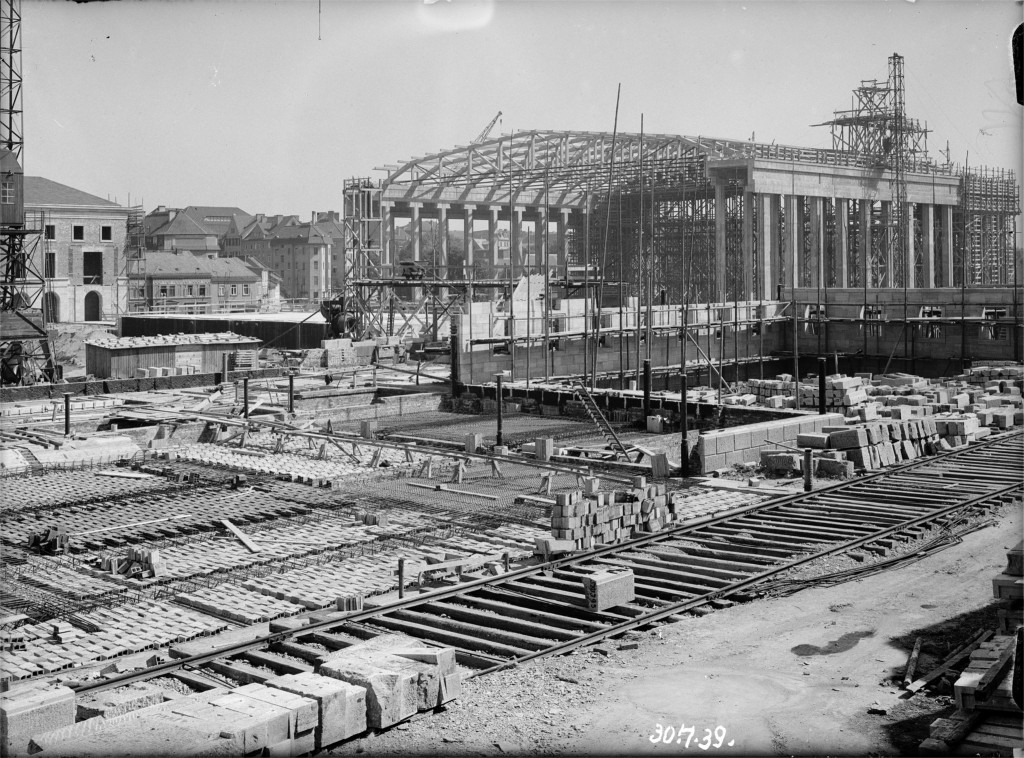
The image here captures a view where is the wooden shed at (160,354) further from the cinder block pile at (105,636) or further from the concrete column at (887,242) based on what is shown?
the concrete column at (887,242)

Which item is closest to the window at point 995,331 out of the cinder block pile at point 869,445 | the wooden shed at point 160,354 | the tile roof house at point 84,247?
the cinder block pile at point 869,445

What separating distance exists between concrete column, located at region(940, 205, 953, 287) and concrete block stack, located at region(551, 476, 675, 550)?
1937 inches

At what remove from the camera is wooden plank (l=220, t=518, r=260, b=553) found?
1483 cm

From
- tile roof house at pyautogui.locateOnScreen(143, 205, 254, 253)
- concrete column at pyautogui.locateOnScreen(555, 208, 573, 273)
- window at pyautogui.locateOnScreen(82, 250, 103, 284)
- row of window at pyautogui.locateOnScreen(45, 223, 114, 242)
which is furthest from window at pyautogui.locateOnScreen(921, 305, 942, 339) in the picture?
tile roof house at pyautogui.locateOnScreen(143, 205, 254, 253)

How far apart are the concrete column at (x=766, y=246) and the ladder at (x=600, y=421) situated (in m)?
25.4

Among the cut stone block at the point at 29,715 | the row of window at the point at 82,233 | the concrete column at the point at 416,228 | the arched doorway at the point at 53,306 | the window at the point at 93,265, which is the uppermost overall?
the concrete column at the point at 416,228

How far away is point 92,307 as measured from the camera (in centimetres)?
5675

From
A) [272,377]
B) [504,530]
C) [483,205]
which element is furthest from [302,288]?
[504,530]

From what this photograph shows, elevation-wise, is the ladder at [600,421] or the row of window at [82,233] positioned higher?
the row of window at [82,233]

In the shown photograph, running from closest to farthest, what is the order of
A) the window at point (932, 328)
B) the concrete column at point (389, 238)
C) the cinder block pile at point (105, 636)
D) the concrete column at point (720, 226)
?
the cinder block pile at point (105, 636) → the window at point (932, 328) → the concrete column at point (720, 226) → the concrete column at point (389, 238)

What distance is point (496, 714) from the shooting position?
8.80 meters

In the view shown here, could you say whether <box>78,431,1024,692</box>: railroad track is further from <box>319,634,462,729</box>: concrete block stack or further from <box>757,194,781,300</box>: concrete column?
<box>757,194,781,300</box>: concrete column

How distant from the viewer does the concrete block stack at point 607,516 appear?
1413 centimetres

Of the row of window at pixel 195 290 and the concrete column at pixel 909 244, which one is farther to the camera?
the row of window at pixel 195 290
